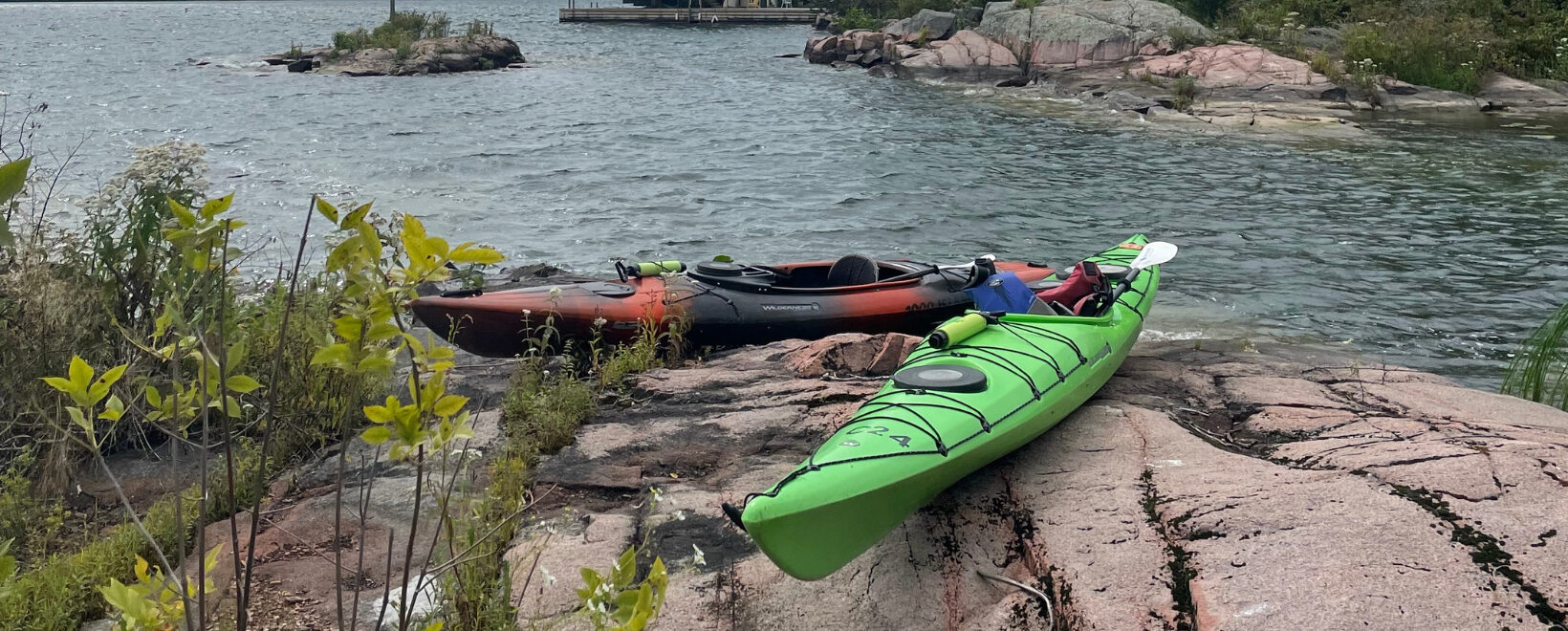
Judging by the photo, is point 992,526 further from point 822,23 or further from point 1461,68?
point 822,23

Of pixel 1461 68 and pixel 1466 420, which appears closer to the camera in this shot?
pixel 1466 420

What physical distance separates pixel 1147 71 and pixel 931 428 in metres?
19.3

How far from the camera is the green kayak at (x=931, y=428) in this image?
3387 mm

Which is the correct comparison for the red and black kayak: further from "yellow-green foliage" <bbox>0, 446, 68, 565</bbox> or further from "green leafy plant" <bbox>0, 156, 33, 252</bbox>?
"green leafy plant" <bbox>0, 156, 33, 252</bbox>

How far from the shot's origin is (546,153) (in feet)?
53.8

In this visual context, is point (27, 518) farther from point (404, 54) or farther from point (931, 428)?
point (404, 54)

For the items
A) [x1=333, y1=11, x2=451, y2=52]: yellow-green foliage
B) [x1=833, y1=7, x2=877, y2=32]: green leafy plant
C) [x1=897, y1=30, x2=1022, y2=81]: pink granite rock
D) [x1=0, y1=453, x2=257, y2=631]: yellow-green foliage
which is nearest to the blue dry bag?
[x1=0, y1=453, x2=257, y2=631]: yellow-green foliage

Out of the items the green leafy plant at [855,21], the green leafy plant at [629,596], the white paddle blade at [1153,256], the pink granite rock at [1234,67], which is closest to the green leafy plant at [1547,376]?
the white paddle blade at [1153,256]

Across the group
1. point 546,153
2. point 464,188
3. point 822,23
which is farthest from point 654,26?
point 464,188

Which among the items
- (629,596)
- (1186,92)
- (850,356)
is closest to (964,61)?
(1186,92)

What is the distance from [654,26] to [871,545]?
133ft

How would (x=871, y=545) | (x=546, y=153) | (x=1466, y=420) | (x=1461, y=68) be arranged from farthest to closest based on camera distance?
1. (x=1461, y=68)
2. (x=546, y=153)
3. (x=1466, y=420)
4. (x=871, y=545)

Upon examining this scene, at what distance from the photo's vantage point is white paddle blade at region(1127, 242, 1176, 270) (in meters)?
6.74

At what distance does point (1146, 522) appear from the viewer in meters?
3.71
